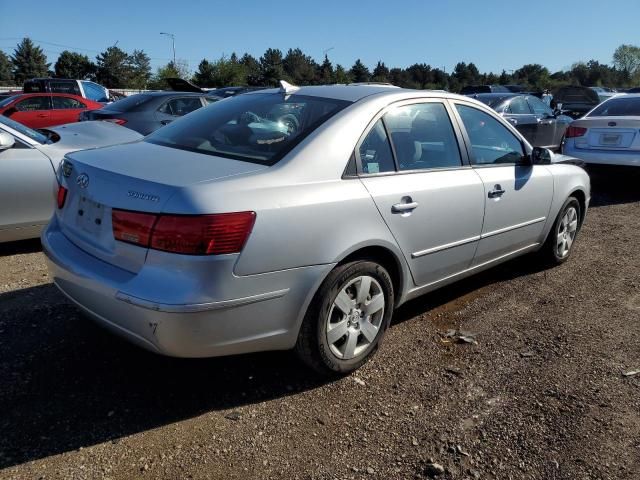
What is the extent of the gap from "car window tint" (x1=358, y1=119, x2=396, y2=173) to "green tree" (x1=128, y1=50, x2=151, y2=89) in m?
72.9

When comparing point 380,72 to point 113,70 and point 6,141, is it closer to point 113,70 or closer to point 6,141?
point 113,70

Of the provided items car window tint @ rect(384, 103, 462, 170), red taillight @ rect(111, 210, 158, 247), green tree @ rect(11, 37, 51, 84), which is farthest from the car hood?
green tree @ rect(11, 37, 51, 84)

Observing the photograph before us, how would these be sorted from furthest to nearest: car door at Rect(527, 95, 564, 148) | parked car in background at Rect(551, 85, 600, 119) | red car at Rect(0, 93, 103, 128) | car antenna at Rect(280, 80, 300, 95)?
1. parked car in background at Rect(551, 85, 600, 119)
2. red car at Rect(0, 93, 103, 128)
3. car door at Rect(527, 95, 564, 148)
4. car antenna at Rect(280, 80, 300, 95)

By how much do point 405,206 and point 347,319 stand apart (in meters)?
0.74

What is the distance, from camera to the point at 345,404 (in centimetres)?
293

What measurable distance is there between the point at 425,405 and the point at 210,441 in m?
1.14

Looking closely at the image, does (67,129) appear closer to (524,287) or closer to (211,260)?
(211,260)

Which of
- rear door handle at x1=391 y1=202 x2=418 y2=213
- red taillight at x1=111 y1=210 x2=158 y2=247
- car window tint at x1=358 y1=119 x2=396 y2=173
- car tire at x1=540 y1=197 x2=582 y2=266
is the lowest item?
car tire at x1=540 y1=197 x2=582 y2=266

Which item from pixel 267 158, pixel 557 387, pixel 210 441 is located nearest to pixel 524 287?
pixel 557 387

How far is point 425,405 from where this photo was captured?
116 inches

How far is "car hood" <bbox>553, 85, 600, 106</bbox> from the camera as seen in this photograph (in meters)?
18.3

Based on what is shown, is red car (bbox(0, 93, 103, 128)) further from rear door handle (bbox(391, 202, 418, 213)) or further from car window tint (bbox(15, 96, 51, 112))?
rear door handle (bbox(391, 202, 418, 213))

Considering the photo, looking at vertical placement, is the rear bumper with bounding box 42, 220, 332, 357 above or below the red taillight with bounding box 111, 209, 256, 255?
below

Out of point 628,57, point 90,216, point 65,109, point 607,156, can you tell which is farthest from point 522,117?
point 628,57
